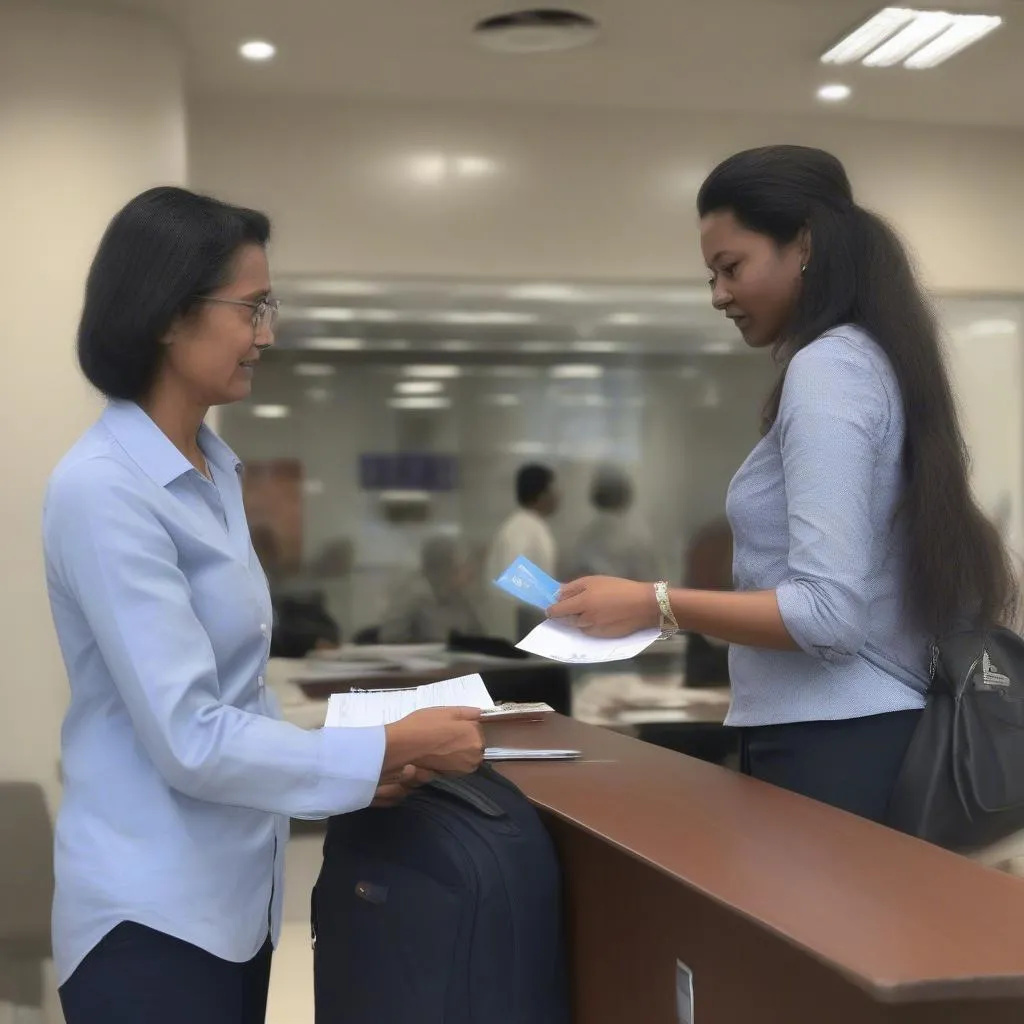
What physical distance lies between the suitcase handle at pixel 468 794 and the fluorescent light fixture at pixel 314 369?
3.48m

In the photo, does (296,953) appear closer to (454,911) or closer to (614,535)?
(614,535)

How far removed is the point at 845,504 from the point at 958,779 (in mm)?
333

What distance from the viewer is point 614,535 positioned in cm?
511

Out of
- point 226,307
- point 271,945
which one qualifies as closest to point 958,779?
point 271,945

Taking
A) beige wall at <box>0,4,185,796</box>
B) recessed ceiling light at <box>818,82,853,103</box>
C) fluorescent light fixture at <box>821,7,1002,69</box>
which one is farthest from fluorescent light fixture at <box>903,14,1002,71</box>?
beige wall at <box>0,4,185,796</box>

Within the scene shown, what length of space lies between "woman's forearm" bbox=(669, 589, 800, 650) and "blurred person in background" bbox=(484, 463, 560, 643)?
341cm

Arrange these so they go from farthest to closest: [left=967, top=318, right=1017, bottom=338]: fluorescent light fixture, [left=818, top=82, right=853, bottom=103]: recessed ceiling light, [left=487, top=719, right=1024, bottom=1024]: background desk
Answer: [left=967, top=318, right=1017, bottom=338]: fluorescent light fixture, [left=818, top=82, right=853, bottom=103]: recessed ceiling light, [left=487, top=719, right=1024, bottom=1024]: background desk

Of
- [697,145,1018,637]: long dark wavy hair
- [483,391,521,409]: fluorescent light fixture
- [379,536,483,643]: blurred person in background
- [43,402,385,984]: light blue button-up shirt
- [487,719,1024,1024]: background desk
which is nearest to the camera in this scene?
[487,719,1024,1024]: background desk

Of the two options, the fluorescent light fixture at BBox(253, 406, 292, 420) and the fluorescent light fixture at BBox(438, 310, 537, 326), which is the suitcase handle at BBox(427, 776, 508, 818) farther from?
the fluorescent light fixture at BBox(438, 310, 537, 326)

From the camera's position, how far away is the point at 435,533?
496 centimetres

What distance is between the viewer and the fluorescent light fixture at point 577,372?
5074 mm

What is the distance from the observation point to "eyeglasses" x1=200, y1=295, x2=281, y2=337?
4.79 feet

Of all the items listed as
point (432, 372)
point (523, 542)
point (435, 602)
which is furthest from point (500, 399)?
point (435, 602)

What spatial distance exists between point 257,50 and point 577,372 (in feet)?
5.47
